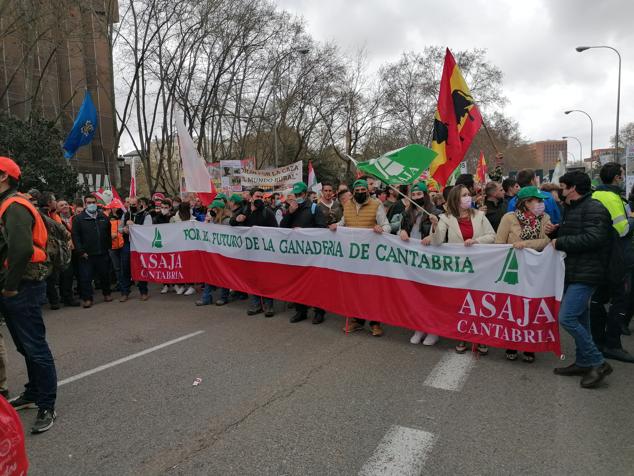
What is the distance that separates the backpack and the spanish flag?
4655 millimetres

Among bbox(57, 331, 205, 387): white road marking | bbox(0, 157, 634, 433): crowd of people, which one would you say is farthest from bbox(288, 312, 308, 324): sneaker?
bbox(57, 331, 205, 387): white road marking

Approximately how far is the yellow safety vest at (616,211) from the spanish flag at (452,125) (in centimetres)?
222

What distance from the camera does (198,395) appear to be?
4.18 m

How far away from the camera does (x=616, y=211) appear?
438cm

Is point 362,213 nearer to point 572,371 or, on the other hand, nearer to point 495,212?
point 495,212

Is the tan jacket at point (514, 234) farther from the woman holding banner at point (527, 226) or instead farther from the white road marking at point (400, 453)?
the white road marking at point (400, 453)

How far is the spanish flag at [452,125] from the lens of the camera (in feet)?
21.2

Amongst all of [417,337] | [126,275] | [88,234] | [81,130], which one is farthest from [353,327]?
[81,130]

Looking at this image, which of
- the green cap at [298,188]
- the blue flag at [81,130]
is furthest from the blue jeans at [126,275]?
the blue flag at [81,130]

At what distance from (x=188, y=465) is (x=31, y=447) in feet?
4.20

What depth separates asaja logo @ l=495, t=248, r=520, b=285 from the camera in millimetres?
4833

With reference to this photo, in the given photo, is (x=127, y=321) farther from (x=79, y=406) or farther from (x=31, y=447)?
(x=31, y=447)

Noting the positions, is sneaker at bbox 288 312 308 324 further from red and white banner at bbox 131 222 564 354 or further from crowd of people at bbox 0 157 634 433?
red and white banner at bbox 131 222 564 354

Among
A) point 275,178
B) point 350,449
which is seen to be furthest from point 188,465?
point 275,178
